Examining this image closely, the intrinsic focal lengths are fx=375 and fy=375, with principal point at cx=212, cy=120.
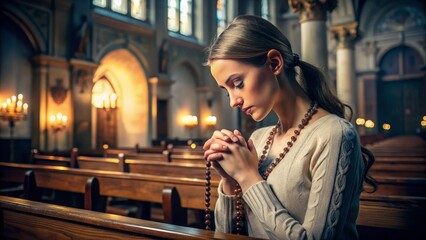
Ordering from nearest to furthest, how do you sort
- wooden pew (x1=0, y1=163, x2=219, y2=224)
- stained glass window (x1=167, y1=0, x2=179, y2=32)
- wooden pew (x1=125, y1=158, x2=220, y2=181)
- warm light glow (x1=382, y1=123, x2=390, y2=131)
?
wooden pew (x1=0, y1=163, x2=219, y2=224) → wooden pew (x1=125, y1=158, x2=220, y2=181) → stained glass window (x1=167, y1=0, x2=179, y2=32) → warm light glow (x1=382, y1=123, x2=390, y2=131)

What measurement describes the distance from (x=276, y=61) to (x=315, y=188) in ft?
1.44

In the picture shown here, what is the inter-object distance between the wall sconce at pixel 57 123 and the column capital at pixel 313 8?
6.46 meters

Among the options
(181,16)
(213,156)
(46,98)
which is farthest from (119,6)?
(213,156)

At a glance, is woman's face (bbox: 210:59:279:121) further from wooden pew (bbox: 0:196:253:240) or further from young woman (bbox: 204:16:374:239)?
wooden pew (bbox: 0:196:253:240)

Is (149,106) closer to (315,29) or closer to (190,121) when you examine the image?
(190,121)

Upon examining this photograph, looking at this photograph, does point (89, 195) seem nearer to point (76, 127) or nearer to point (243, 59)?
point (243, 59)

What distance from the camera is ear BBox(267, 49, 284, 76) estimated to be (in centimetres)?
125

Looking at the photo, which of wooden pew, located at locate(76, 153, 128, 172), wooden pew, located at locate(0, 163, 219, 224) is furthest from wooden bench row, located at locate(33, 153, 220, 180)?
wooden pew, located at locate(0, 163, 219, 224)

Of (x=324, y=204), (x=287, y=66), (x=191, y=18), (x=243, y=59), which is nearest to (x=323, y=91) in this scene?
(x=287, y=66)

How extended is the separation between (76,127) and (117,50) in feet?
10.3

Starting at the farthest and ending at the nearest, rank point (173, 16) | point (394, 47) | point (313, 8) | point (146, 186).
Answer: point (394, 47), point (173, 16), point (313, 8), point (146, 186)

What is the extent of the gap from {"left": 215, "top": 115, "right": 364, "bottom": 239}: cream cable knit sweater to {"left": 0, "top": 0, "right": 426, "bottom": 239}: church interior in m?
0.15

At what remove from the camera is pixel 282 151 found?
1.33 m

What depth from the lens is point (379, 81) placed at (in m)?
19.2
